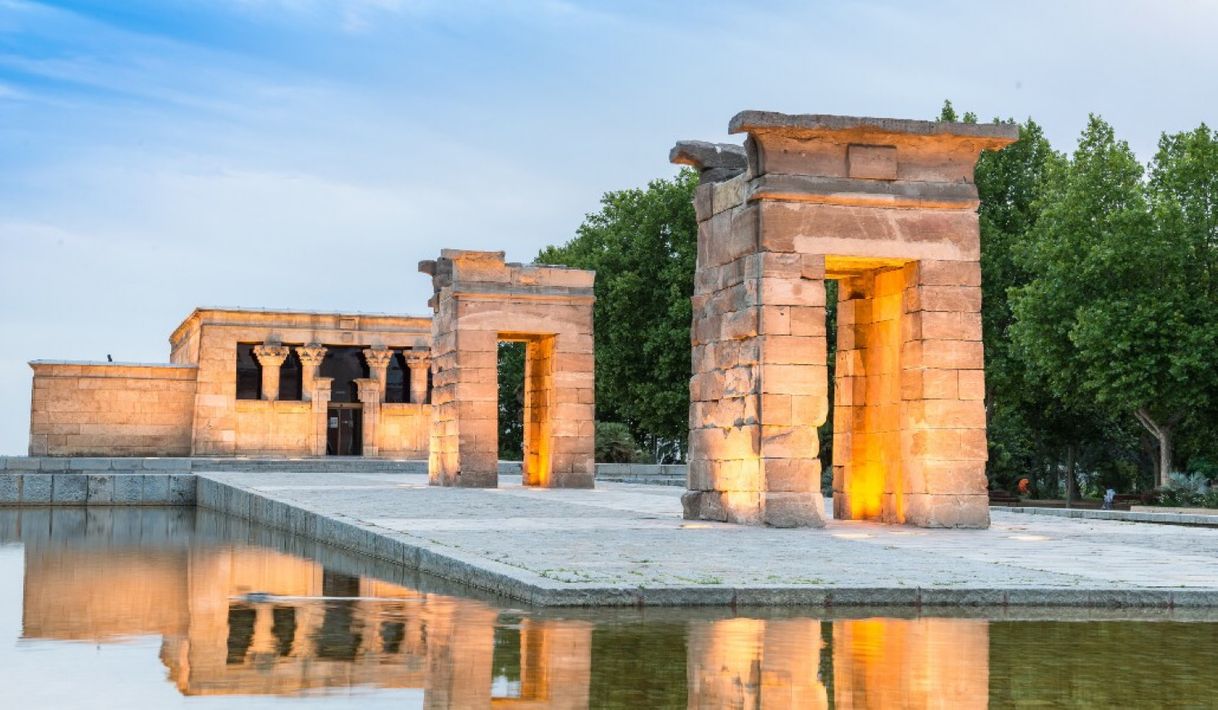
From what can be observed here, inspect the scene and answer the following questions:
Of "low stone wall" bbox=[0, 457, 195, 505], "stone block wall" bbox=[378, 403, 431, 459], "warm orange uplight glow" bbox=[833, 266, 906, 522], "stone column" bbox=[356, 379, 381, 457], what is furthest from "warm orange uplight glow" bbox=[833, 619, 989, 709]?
"stone block wall" bbox=[378, 403, 431, 459]

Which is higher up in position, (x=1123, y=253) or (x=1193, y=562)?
(x=1123, y=253)

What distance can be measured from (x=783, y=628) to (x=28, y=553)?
10096 millimetres

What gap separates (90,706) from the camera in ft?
19.7

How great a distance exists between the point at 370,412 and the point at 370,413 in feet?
0.11

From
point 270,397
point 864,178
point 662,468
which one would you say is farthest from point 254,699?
point 270,397

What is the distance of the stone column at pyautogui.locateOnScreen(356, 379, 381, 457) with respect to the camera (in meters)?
52.0

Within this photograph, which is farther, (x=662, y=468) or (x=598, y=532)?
(x=662, y=468)

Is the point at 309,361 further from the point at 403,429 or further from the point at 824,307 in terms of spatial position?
the point at 824,307

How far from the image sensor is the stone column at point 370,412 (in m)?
52.0

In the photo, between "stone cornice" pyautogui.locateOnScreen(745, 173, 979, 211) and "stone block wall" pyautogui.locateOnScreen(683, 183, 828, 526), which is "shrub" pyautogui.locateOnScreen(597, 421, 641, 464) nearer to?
"stone block wall" pyautogui.locateOnScreen(683, 183, 828, 526)

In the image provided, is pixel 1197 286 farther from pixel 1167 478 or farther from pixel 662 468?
pixel 662 468

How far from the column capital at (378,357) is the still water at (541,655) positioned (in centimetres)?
4148

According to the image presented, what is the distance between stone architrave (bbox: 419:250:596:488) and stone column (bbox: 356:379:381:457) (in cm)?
2165

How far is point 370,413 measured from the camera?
171 ft
